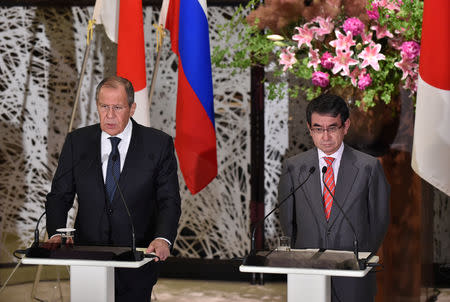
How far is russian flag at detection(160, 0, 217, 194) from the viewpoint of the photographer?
4.40m

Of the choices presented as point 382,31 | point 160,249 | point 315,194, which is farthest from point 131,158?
point 382,31

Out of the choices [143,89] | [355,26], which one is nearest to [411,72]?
[355,26]

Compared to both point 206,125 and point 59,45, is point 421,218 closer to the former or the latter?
point 206,125

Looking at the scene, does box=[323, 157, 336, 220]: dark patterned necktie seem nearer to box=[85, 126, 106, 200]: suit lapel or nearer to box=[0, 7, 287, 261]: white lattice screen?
box=[85, 126, 106, 200]: suit lapel

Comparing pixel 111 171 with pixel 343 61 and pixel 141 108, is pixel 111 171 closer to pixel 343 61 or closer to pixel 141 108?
pixel 343 61

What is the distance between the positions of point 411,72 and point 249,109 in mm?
2357

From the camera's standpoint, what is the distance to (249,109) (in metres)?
5.86

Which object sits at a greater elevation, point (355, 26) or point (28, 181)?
point (355, 26)

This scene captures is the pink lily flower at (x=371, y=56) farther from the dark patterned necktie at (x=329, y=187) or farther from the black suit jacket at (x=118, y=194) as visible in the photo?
the black suit jacket at (x=118, y=194)

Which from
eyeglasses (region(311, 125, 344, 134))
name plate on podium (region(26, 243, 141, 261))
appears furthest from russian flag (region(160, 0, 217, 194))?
name plate on podium (region(26, 243, 141, 261))

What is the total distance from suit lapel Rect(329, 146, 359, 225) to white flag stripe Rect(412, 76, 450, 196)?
0.76m

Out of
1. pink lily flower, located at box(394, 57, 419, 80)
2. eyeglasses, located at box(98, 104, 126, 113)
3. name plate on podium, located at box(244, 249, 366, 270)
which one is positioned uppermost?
pink lily flower, located at box(394, 57, 419, 80)

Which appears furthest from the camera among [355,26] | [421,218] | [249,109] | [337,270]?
[249,109]

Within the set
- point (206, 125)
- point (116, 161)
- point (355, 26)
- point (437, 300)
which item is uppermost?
point (355, 26)
